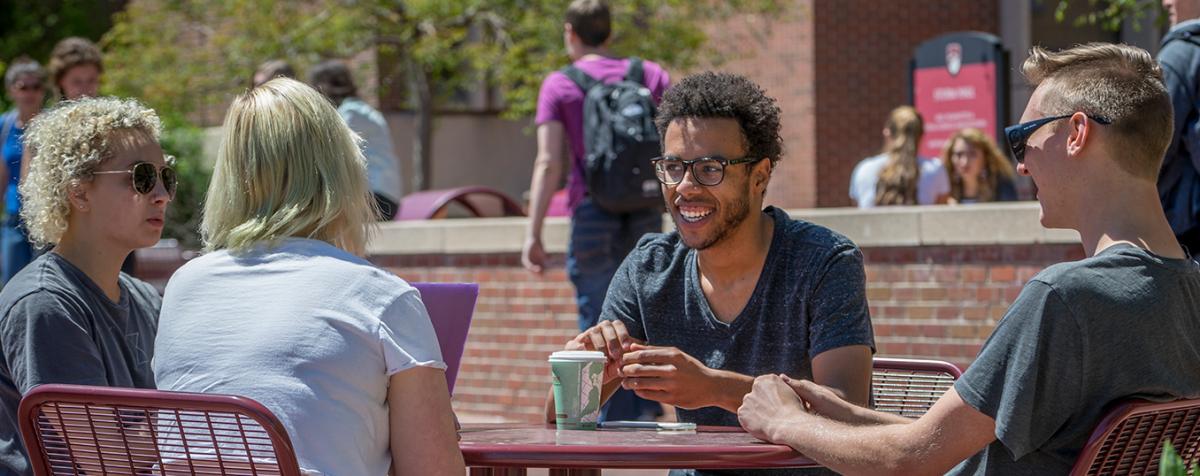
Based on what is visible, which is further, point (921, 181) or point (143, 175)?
point (921, 181)

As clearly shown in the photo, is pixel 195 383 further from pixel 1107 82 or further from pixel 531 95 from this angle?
pixel 531 95

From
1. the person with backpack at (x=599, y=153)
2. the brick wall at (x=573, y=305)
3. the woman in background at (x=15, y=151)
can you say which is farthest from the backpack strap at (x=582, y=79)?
A: the woman in background at (x=15, y=151)

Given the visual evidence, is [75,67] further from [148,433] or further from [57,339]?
[148,433]

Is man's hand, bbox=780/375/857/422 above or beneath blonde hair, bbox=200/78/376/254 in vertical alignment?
beneath

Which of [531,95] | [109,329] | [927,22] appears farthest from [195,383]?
[927,22]

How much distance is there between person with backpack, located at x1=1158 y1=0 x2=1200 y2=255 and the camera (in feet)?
15.6

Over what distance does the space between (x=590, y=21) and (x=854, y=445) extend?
168 inches

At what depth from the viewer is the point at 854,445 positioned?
279cm

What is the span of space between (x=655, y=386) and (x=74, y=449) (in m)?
1.07

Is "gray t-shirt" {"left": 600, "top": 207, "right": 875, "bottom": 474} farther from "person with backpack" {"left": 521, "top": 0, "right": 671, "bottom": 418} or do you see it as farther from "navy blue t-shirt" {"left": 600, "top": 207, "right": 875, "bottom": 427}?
"person with backpack" {"left": 521, "top": 0, "right": 671, "bottom": 418}

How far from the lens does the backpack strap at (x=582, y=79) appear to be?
6.70 metres

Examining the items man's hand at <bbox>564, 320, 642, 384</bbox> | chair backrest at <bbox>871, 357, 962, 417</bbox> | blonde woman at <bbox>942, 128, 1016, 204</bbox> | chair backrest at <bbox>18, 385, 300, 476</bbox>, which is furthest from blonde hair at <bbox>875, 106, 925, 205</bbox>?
chair backrest at <bbox>18, 385, 300, 476</bbox>

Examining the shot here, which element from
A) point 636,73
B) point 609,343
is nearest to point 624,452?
point 609,343

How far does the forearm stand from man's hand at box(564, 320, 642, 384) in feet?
1.61
